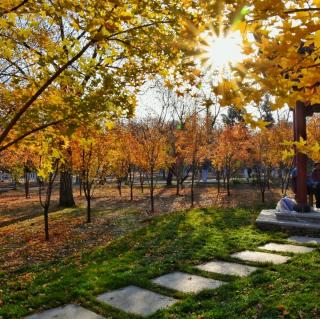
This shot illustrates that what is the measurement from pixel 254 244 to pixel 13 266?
16.8 ft

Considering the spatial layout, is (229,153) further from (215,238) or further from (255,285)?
(255,285)

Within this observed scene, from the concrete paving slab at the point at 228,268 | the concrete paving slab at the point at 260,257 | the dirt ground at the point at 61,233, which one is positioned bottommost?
the dirt ground at the point at 61,233

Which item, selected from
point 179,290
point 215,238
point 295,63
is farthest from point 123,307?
point 215,238

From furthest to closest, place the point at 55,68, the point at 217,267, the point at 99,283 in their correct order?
the point at 217,267
the point at 99,283
the point at 55,68

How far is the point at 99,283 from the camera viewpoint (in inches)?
237

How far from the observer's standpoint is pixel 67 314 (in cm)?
491

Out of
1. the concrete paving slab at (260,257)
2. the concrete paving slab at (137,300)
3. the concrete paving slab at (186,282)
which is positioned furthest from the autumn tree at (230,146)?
the concrete paving slab at (137,300)

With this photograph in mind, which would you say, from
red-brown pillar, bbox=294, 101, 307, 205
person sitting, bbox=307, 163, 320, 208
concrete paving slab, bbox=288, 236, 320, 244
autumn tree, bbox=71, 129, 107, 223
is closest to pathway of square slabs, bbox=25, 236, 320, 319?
concrete paving slab, bbox=288, 236, 320, 244

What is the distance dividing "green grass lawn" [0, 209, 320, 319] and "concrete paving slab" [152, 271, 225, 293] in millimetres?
170

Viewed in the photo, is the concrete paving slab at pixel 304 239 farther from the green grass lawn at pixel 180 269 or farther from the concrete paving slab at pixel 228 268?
the concrete paving slab at pixel 228 268

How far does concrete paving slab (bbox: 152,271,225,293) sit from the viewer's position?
562cm

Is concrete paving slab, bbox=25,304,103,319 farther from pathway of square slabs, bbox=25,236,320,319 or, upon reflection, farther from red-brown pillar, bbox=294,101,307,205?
red-brown pillar, bbox=294,101,307,205

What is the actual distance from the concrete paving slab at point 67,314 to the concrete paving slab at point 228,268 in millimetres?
2350

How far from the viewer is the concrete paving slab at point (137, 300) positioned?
4938mm
